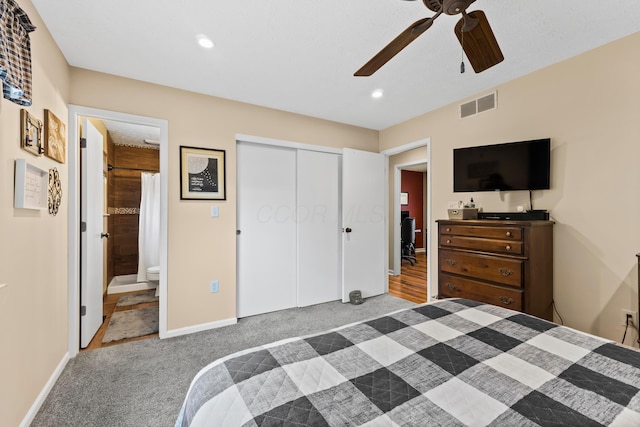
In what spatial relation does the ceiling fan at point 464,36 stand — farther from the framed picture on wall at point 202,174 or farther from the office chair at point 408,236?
the office chair at point 408,236

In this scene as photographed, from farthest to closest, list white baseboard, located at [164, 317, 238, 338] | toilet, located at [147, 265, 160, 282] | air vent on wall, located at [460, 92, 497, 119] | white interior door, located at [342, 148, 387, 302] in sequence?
toilet, located at [147, 265, 160, 282] < white interior door, located at [342, 148, 387, 302] < air vent on wall, located at [460, 92, 497, 119] < white baseboard, located at [164, 317, 238, 338]

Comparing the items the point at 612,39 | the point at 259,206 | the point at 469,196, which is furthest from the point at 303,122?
the point at 612,39

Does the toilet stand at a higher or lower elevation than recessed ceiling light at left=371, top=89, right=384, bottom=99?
lower

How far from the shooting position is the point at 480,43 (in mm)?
1588

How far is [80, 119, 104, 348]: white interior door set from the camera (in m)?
2.50

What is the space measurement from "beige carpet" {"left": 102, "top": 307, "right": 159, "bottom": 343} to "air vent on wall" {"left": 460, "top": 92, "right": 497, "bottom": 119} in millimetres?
3953

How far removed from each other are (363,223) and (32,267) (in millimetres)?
3244

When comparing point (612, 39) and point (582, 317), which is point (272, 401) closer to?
point (582, 317)

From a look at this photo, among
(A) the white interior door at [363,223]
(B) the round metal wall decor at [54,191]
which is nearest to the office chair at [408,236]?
Result: (A) the white interior door at [363,223]

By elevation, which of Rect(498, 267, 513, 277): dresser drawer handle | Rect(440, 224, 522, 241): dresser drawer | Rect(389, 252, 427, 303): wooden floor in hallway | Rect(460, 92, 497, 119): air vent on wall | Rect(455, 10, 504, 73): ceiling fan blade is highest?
Rect(460, 92, 497, 119): air vent on wall

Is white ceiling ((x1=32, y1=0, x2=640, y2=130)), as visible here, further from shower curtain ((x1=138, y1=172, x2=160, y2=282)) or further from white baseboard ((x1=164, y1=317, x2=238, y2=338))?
white baseboard ((x1=164, y1=317, x2=238, y2=338))

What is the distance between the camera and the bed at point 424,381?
2.43 feet

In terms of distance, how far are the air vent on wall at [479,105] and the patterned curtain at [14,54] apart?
346cm

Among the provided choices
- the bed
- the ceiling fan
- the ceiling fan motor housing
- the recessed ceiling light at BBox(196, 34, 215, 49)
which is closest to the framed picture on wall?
the recessed ceiling light at BBox(196, 34, 215, 49)
